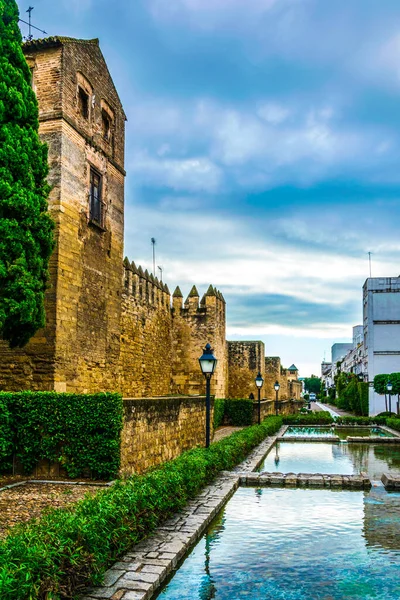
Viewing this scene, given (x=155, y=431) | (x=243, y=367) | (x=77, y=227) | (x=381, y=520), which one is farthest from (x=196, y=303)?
(x=381, y=520)

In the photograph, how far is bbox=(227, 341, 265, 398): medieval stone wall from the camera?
107 feet

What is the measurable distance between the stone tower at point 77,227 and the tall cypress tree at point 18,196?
1.44m

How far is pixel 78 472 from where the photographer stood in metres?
10.3

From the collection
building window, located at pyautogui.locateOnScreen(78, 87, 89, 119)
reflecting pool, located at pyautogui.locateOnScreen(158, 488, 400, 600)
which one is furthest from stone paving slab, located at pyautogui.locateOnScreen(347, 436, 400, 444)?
building window, located at pyautogui.locateOnScreen(78, 87, 89, 119)

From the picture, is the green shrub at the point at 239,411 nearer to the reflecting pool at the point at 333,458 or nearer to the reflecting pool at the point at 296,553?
the reflecting pool at the point at 333,458

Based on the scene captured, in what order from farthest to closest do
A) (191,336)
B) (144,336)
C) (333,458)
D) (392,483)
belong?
(191,336) < (144,336) < (333,458) < (392,483)

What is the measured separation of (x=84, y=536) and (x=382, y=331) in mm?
47385

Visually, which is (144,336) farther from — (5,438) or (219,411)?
(5,438)

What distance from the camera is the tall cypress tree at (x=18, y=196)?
10.5m

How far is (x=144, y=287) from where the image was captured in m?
21.5

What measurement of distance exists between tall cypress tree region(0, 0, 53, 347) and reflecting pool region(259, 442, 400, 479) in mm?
6882

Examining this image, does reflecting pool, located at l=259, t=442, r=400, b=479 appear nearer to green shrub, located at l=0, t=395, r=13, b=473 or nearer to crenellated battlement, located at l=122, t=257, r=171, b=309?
green shrub, located at l=0, t=395, r=13, b=473

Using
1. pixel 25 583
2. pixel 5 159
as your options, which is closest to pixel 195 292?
pixel 5 159

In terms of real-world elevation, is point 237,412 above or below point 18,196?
below
